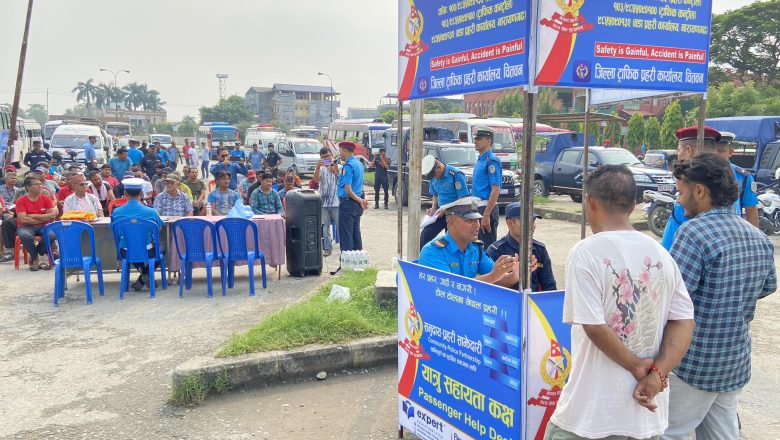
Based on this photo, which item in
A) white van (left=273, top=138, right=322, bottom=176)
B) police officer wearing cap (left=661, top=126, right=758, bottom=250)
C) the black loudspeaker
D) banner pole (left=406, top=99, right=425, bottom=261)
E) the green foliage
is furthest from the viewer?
the green foliage

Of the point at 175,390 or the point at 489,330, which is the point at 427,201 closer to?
the point at 175,390

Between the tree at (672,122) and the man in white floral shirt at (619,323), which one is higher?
the tree at (672,122)

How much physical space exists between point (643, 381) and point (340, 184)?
7.43 m

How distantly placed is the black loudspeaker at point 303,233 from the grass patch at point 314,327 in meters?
2.53

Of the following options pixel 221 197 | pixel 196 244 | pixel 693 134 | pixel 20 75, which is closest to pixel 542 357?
pixel 693 134

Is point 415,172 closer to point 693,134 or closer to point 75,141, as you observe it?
point 693,134

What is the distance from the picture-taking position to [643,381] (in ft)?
7.84

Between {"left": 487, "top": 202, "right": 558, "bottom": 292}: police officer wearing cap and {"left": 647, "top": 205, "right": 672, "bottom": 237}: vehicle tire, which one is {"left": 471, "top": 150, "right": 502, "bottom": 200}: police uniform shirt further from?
{"left": 647, "top": 205, "right": 672, "bottom": 237}: vehicle tire

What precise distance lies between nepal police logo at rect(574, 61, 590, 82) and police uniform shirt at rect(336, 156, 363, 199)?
615 cm

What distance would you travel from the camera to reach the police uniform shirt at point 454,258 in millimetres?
4043

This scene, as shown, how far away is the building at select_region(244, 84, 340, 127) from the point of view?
129m

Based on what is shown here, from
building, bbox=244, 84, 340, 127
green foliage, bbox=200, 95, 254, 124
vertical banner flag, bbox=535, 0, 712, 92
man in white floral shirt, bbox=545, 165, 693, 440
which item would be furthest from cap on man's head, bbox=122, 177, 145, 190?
building, bbox=244, 84, 340, 127

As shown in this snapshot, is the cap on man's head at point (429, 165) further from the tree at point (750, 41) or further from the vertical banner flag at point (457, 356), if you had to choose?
the tree at point (750, 41)

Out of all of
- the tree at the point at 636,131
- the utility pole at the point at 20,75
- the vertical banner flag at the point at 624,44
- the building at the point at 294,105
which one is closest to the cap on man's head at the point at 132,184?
the vertical banner flag at the point at 624,44
